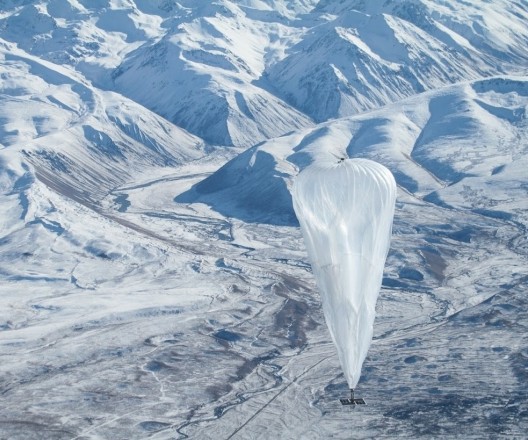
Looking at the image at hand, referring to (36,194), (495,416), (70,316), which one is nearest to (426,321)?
(495,416)

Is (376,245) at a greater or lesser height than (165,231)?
greater

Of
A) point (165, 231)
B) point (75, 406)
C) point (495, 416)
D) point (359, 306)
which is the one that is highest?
point (359, 306)

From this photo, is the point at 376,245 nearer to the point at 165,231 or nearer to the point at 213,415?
the point at 213,415

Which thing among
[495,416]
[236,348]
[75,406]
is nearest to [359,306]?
[495,416]

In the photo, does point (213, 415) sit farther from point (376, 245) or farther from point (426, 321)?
point (426, 321)

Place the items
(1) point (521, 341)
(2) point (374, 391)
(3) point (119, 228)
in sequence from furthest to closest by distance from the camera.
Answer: (3) point (119, 228) → (1) point (521, 341) → (2) point (374, 391)

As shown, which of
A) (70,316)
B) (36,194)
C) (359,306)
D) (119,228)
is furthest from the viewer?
(36,194)

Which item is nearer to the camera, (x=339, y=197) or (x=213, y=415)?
(x=339, y=197)
